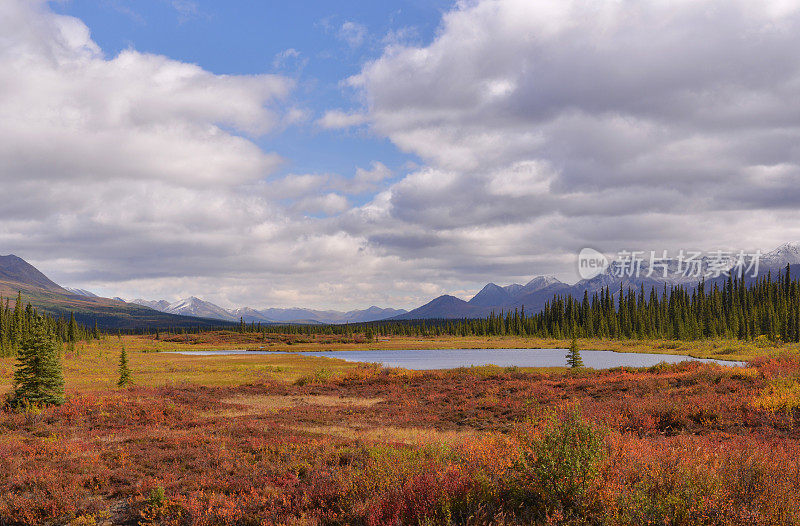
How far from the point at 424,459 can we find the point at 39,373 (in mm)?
26557

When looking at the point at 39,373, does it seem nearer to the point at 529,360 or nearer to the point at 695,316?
the point at 529,360

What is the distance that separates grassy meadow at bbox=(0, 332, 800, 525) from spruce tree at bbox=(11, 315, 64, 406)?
1385 millimetres

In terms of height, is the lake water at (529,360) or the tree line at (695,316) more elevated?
the tree line at (695,316)

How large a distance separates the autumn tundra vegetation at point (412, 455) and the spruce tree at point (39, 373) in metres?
0.08

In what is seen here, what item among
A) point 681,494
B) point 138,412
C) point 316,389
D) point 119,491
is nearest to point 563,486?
point 681,494

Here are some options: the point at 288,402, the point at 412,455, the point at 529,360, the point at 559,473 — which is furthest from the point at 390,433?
the point at 529,360

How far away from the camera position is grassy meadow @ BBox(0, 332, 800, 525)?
765 centimetres

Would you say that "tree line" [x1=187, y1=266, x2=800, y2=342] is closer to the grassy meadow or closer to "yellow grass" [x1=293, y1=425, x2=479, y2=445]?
the grassy meadow

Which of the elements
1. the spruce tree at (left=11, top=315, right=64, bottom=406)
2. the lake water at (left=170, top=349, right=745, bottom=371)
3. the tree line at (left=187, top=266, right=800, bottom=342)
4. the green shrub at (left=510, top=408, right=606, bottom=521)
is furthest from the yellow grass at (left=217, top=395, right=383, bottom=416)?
the tree line at (left=187, top=266, right=800, bottom=342)

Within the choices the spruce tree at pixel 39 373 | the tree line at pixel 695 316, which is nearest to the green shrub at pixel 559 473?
the spruce tree at pixel 39 373

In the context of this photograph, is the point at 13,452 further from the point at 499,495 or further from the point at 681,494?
the point at 681,494

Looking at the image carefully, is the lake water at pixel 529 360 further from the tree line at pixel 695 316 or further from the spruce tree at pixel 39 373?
the spruce tree at pixel 39 373

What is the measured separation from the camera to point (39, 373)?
1049 inches

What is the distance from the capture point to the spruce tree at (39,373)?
1029 inches
